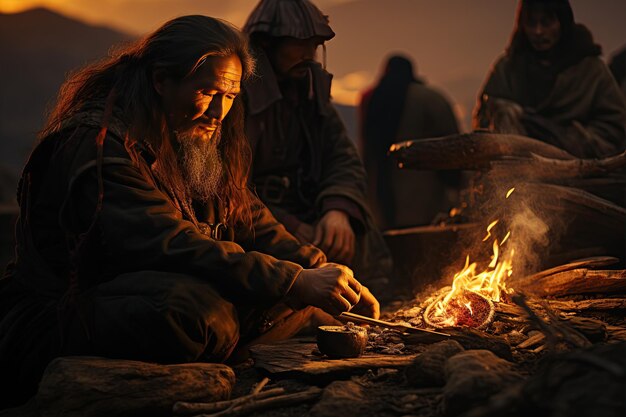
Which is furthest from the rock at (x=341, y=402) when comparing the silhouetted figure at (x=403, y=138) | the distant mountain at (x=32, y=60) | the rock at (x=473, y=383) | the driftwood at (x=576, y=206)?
the distant mountain at (x=32, y=60)

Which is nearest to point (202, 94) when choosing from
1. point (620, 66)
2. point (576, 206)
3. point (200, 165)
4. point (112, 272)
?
point (200, 165)

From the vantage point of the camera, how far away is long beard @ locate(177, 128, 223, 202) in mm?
3756

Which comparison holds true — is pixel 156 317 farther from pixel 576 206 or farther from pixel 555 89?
pixel 555 89

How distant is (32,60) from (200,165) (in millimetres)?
29197

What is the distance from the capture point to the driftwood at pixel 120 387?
2.82m

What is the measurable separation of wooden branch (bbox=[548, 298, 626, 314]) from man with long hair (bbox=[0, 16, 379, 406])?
141 cm

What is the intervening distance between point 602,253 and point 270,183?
8.21 feet

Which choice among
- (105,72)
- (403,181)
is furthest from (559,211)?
(403,181)

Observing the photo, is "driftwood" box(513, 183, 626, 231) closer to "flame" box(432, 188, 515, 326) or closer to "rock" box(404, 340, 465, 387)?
"flame" box(432, 188, 515, 326)

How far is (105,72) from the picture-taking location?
3705 mm

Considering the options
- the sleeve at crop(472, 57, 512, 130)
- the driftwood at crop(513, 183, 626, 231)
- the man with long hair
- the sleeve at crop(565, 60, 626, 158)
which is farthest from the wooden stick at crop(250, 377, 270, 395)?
the sleeve at crop(472, 57, 512, 130)

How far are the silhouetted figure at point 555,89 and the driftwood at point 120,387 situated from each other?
394cm

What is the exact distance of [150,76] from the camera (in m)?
3.63

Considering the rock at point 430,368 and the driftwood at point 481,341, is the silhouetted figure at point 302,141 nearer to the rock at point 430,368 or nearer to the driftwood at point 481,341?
the driftwood at point 481,341
